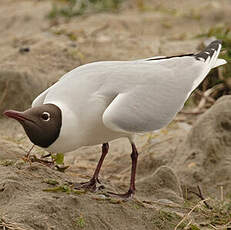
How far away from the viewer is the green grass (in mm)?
10008

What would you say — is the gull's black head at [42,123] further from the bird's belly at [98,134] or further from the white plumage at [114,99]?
the bird's belly at [98,134]

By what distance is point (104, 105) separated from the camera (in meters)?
3.78

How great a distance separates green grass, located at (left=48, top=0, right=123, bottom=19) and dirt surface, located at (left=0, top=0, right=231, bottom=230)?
0.12m

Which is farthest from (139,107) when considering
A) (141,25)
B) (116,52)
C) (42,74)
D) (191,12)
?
(191,12)

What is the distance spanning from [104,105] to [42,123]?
1.33ft

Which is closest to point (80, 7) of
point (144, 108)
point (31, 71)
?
point (31, 71)

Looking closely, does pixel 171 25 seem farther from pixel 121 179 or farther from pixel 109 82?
pixel 109 82

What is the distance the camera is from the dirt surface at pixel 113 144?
3585 millimetres

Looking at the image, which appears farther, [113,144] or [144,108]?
[113,144]

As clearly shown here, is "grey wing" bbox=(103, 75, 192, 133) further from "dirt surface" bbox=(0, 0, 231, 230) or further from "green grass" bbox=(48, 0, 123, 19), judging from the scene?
"green grass" bbox=(48, 0, 123, 19)

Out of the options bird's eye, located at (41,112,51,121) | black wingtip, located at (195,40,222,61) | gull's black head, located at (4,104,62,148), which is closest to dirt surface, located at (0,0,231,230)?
gull's black head, located at (4,104,62,148)

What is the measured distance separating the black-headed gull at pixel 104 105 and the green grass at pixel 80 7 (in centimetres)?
585

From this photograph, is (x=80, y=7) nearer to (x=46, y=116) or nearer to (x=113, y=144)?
(x=113, y=144)

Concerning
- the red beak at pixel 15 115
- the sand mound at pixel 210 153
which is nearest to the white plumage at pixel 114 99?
the red beak at pixel 15 115
